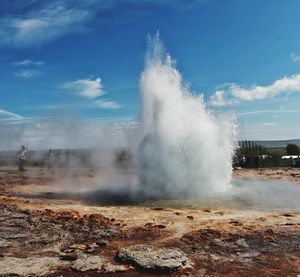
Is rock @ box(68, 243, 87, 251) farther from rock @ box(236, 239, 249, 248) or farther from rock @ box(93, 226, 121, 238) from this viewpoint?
rock @ box(236, 239, 249, 248)

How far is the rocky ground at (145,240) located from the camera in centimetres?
625

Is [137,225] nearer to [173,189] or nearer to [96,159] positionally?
[173,189]

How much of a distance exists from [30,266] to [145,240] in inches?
93.1

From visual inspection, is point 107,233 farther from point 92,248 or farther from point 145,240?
point 92,248

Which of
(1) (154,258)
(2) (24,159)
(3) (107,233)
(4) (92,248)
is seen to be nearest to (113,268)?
(1) (154,258)

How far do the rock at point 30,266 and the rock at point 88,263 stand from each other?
0.19m

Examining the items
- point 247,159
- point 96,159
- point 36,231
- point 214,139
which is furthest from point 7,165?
point 36,231

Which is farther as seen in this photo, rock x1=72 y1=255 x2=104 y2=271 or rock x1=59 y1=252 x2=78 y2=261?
rock x1=59 y1=252 x2=78 y2=261

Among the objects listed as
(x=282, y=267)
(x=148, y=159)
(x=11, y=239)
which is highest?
(x=148, y=159)

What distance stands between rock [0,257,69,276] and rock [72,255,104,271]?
0.61 feet

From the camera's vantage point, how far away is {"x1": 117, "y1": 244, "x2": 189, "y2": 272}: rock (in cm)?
619

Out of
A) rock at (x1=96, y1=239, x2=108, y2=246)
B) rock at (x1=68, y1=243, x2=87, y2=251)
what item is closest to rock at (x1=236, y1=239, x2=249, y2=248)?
rock at (x1=96, y1=239, x2=108, y2=246)

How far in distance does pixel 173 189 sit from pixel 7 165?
19.9 m

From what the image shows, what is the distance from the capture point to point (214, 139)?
16.6m
